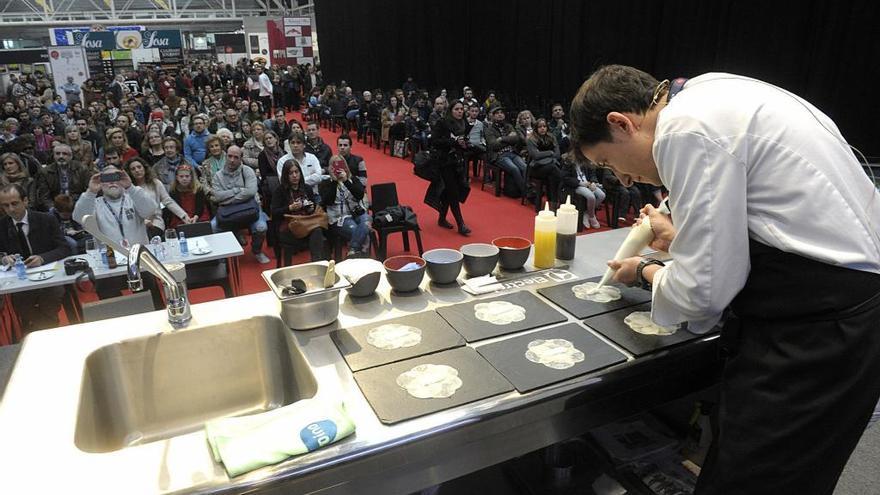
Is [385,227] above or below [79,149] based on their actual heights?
below

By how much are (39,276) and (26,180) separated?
210 centimetres

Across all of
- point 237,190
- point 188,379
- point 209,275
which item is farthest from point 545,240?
A: point 237,190

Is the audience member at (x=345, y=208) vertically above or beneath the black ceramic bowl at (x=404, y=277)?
beneath

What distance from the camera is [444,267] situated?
161 cm

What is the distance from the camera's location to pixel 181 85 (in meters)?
15.0

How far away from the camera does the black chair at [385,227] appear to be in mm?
4496

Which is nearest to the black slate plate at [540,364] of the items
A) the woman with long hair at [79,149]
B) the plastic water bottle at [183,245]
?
the plastic water bottle at [183,245]

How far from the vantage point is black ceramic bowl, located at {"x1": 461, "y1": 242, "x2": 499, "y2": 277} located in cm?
168

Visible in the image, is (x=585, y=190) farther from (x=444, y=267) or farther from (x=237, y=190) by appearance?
(x=444, y=267)

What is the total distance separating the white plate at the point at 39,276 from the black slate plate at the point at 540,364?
2939 millimetres

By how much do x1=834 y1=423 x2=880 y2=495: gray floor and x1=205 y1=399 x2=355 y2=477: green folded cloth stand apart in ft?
6.40

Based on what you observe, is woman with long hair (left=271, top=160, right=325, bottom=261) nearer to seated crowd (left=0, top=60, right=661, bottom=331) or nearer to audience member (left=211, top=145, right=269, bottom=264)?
seated crowd (left=0, top=60, right=661, bottom=331)

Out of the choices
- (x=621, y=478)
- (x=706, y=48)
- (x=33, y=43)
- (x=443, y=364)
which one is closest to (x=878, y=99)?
(x=706, y=48)

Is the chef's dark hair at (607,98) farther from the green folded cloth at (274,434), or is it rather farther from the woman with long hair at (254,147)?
the woman with long hair at (254,147)
